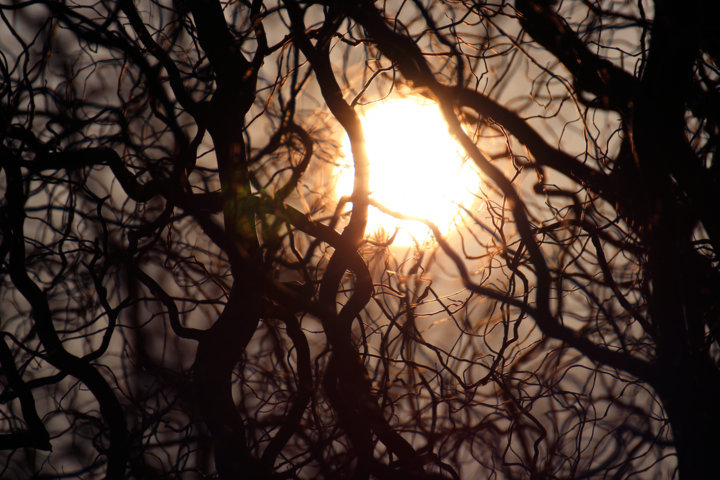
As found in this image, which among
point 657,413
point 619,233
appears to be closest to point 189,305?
point 619,233

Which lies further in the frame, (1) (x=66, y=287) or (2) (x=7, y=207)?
(1) (x=66, y=287)

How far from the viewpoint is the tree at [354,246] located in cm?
85

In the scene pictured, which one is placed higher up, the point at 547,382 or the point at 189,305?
the point at 189,305

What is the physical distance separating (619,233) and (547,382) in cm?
34

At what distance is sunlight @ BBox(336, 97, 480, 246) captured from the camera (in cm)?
99

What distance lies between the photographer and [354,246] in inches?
31.1

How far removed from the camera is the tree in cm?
85

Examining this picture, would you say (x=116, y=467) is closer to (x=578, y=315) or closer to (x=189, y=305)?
(x=189, y=305)

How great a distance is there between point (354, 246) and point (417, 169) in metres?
0.29

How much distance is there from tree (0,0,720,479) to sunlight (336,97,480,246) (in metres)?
0.06

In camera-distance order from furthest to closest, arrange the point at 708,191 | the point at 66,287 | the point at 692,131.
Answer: the point at 66,287
the point at 692,131
the point at 708,191

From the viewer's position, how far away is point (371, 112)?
105cm

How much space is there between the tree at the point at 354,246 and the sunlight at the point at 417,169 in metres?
0.06

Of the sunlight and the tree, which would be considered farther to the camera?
the sunlight
